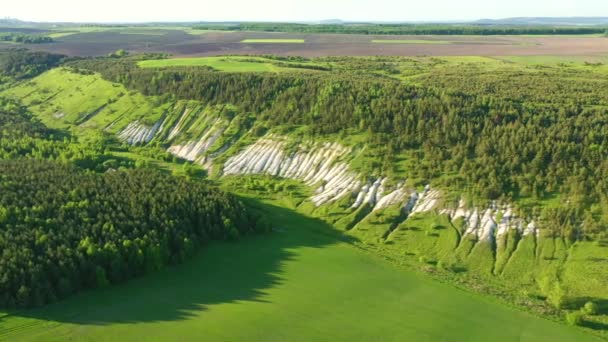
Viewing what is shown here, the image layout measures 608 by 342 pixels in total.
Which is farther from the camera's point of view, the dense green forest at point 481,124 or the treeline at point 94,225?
the dense green forest at point 481,124

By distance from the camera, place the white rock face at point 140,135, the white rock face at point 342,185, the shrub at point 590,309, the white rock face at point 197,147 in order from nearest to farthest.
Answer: the shrub at point 590,309, the white rock face at point 342,185, the white rock face at point 197,147, the white rock face at point 140,135

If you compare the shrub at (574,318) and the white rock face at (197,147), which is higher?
the white rock face at (197,147)

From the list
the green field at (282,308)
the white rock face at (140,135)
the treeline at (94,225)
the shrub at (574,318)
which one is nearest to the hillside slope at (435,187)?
the shrub at (574,318)

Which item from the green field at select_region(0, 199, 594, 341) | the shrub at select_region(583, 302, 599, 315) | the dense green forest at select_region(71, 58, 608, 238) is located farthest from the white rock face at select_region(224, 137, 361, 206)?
the shrub at select_region(583, 302, 599, 315)

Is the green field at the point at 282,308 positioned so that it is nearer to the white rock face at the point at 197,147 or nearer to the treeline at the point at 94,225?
the treeline at the point at 94,225

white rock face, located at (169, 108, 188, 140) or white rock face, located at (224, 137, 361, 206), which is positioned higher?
white rock face, located at (169, 108, 188, 140)

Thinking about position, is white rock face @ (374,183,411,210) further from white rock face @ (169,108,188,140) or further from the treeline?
white rock face @ (169,108,188,140)

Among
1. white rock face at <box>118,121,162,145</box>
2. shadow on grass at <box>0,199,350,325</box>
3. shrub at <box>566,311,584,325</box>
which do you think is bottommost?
shrub at <box>566,311,584,325</box>
